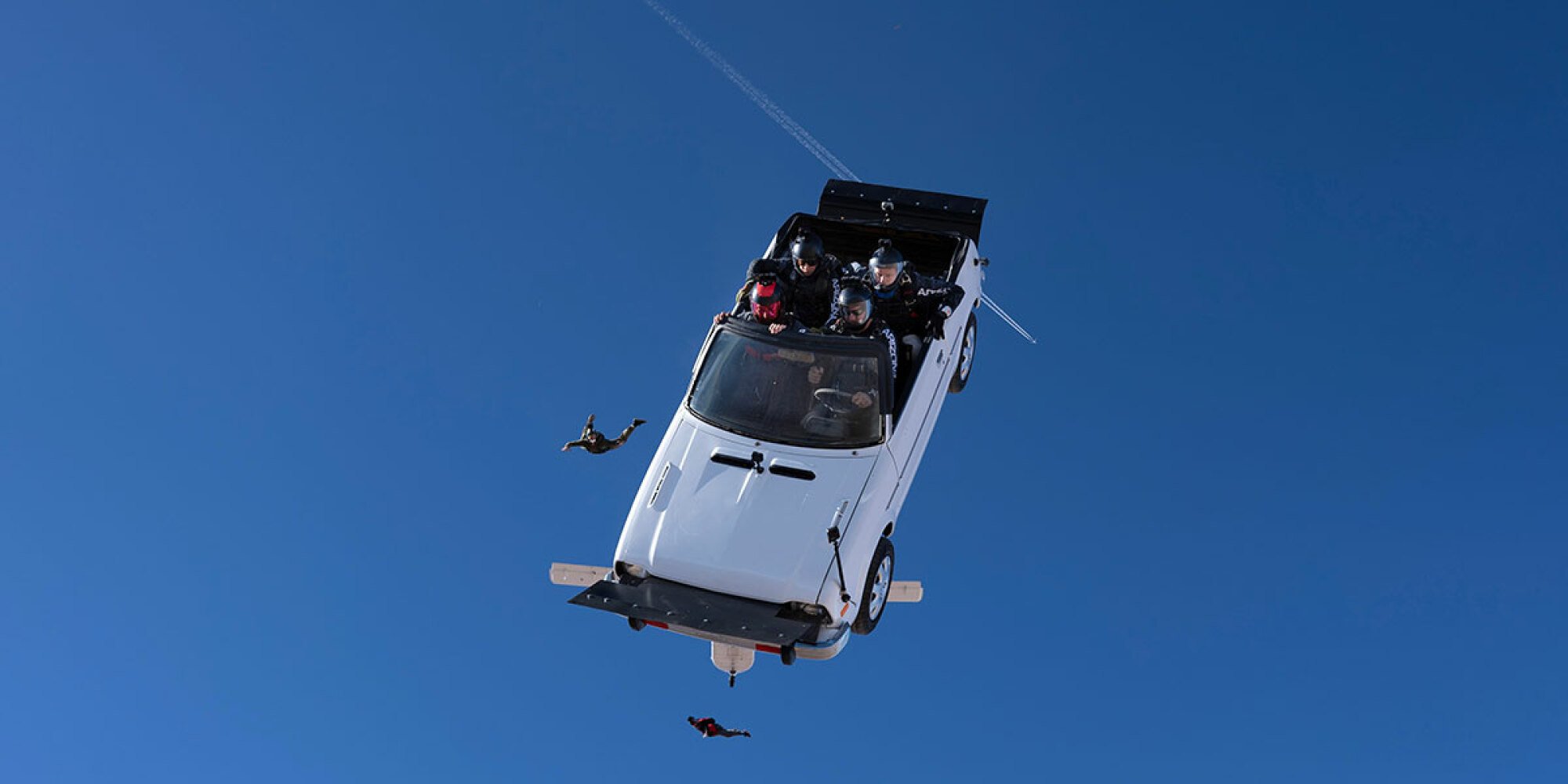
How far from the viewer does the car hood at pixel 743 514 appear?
12.6 metres

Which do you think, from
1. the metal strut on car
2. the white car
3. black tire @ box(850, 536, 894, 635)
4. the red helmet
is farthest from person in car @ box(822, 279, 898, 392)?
the metal strut on car

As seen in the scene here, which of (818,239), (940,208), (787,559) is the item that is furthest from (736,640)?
(940,208)

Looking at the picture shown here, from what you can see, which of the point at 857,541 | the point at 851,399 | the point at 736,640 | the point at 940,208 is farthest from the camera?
the point at 940,208

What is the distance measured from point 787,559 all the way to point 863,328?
2.65 m

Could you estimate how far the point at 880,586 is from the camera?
Result: 13.4m

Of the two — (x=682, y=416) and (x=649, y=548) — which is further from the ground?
(x=682, y=416)

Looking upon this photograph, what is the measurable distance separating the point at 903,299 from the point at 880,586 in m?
3.06

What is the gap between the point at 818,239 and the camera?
15414 millimetres

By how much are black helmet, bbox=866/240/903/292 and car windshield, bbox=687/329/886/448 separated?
1340 millimetres

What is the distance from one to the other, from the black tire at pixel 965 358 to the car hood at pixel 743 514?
9.03 feet

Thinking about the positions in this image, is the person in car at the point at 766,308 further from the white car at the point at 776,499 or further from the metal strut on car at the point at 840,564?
the metal strut on car at the point at 840,564

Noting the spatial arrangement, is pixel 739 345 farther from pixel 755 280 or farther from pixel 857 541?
pixel 857 541

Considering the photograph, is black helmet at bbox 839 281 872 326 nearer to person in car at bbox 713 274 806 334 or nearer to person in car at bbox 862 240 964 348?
person in car at bbox 713 274 806 334

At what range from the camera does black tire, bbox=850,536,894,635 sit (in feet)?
42.9
